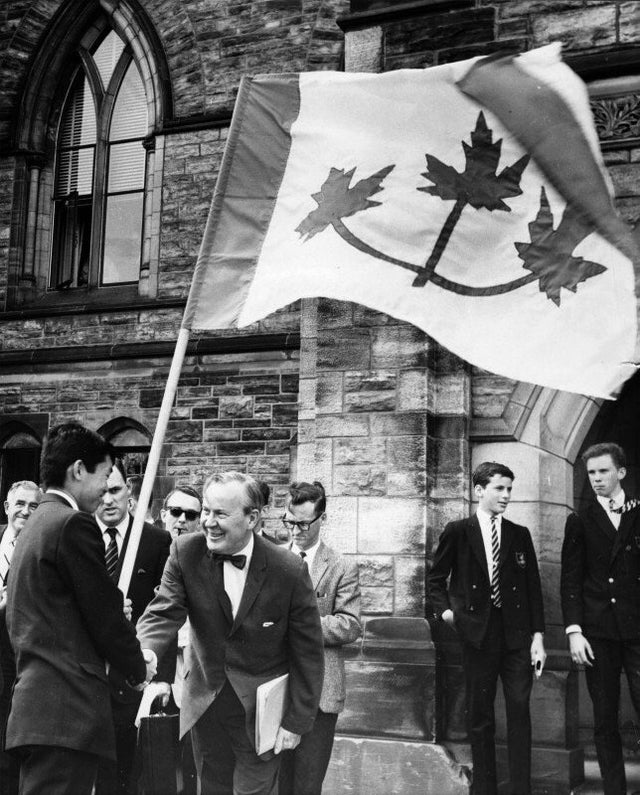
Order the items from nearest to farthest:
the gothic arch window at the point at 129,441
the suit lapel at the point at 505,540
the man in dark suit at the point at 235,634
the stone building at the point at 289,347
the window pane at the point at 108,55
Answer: the man in dark suit at the point at 235,634, the suit lapel at the point at 505,540, the stone building at the point at 289,347, the gothic arch window at the point at 129,441, the window pane at the point at 108,55

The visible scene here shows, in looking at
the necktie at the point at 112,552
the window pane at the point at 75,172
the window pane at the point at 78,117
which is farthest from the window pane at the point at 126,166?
the necktie at the point at 112,552

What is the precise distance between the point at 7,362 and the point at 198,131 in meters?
3.31

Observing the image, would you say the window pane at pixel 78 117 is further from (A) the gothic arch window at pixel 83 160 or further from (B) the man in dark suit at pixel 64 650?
(B) the man in dark suit at pixel 64 650

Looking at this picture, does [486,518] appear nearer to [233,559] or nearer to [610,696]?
[610,696]

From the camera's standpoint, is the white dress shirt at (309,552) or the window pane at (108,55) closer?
the white dress shirt at (309,552)

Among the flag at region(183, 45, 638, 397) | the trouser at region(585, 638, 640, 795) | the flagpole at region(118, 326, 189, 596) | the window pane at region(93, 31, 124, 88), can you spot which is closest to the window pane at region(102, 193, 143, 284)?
the window pane at region(93, 31, 124, 88)

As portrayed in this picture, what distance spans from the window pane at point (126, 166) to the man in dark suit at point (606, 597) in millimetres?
7925

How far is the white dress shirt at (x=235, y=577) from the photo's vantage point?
4.88 meters

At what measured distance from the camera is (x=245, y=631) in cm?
482

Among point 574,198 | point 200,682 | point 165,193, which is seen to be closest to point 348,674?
point 200,682

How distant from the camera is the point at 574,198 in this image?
221 inches

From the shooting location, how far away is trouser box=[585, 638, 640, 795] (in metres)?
6.83

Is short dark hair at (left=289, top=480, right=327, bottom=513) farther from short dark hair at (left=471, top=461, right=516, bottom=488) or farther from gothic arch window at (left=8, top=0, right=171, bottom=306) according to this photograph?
gothic arch window at (left=8, top=0, right=171, bottom=306)

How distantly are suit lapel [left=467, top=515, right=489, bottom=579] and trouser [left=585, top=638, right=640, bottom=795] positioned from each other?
0.78 meters
